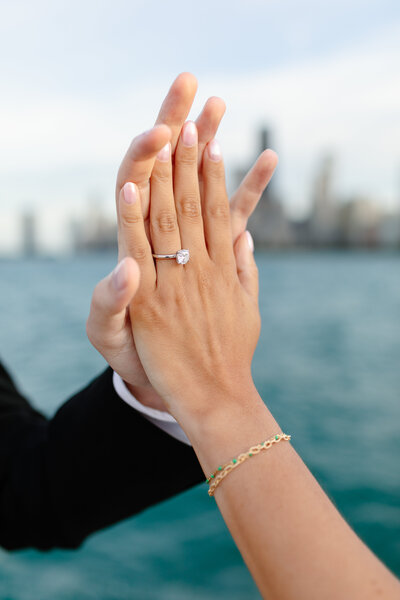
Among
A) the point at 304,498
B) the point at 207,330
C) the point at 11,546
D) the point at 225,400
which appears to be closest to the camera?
the point at 304,498

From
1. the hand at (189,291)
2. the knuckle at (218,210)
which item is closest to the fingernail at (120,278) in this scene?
the hand at (189,291)

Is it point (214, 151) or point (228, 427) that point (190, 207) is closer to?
point (214, 151)

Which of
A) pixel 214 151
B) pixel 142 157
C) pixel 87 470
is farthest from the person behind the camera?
pixel 87 470

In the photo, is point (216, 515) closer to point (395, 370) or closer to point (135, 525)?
point (135, 525)

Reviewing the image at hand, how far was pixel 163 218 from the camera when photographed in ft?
4.20

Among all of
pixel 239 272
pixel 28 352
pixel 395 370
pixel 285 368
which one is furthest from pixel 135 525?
pixel 28 352

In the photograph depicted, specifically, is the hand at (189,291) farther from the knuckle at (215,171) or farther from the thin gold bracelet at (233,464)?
the thin gold bracelet at (233,464)

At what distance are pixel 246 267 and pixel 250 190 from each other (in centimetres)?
23

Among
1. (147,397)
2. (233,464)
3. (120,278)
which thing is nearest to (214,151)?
(120,278)

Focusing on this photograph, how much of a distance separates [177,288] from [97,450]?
0.53 metres

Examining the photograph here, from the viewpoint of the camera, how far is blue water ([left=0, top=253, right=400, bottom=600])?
5.66 metres

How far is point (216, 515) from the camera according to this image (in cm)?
748

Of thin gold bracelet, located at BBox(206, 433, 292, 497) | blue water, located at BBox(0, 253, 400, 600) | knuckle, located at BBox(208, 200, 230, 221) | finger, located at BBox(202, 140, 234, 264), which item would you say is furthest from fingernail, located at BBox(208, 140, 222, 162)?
blue water, located at BBox(0, 253, 400, 600)

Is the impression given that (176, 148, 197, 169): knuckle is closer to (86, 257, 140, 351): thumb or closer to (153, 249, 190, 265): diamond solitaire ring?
(153, 249, 190, 265): diamond solitaire ring
